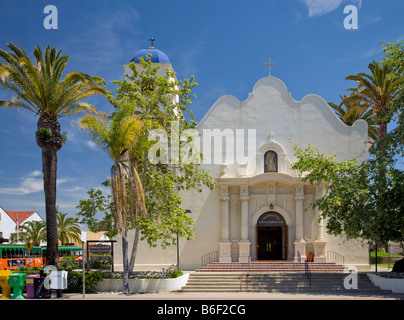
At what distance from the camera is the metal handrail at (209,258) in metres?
27.4

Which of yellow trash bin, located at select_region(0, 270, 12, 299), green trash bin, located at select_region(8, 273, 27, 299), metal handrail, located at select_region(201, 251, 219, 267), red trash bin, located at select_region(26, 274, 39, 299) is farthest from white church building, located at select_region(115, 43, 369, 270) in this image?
green trash bin, located at select_region(8, 273, 27, 299)

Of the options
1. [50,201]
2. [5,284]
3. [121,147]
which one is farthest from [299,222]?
[5,284]

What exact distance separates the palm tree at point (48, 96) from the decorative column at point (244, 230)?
427 inches

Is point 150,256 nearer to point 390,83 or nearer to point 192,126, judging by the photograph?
point 192,126

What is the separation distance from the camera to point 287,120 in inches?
1121

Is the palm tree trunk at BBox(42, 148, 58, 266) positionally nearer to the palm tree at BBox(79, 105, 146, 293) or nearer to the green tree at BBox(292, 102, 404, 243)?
the palm tree at BBox(79, 105, 146, 293)

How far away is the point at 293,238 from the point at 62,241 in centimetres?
4084

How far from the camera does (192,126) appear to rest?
23125mm

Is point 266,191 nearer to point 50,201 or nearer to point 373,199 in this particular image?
point 373,199

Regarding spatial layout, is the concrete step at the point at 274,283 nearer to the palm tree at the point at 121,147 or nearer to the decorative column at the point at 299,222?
the decorative column at the point at 299,222

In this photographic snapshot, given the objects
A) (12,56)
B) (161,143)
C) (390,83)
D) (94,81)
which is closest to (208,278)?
(161,143)

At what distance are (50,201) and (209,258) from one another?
1066cm

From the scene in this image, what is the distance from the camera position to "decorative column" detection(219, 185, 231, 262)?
88.2 feet

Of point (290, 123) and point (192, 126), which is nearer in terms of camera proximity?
point (192, 126)
